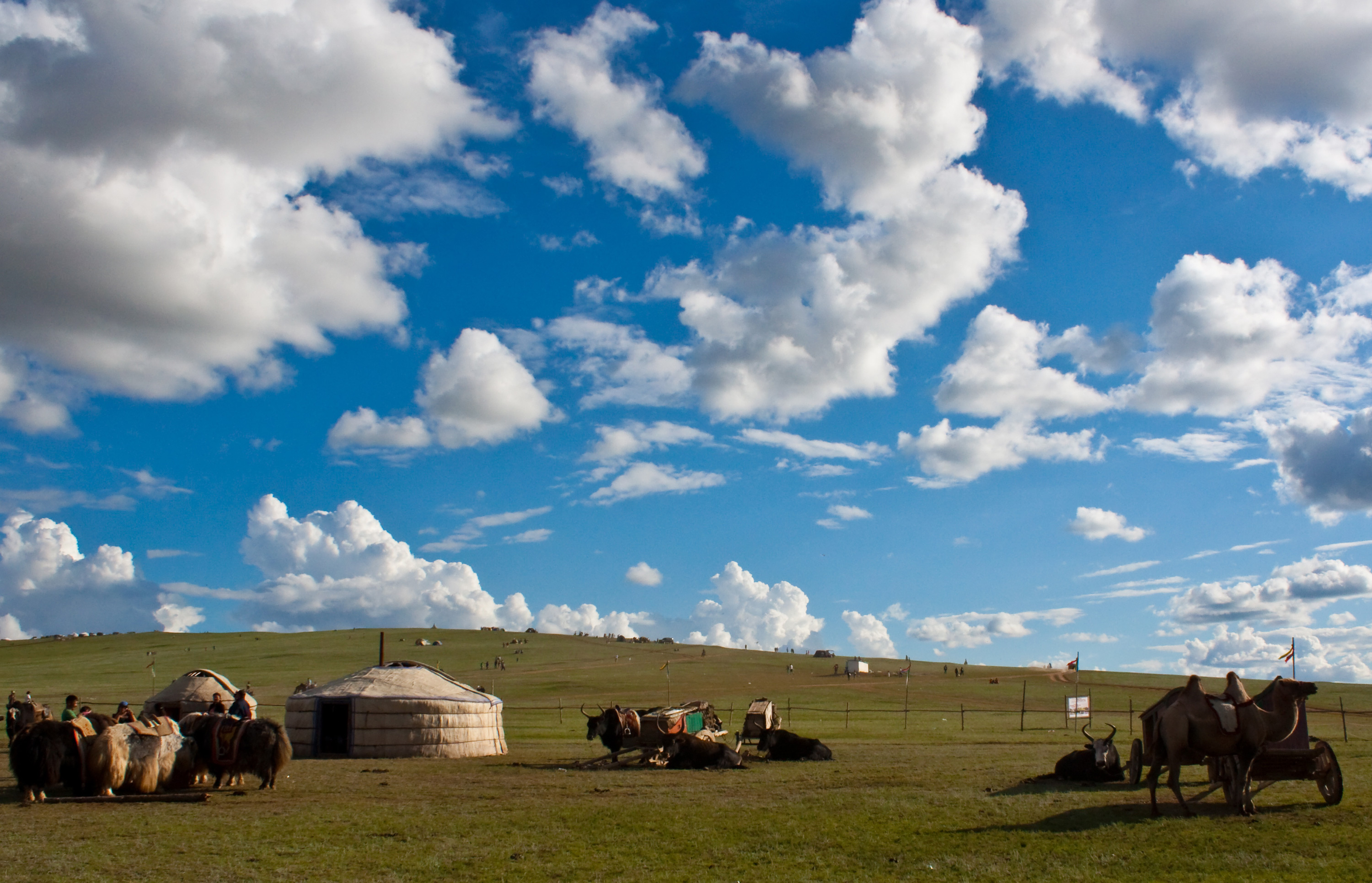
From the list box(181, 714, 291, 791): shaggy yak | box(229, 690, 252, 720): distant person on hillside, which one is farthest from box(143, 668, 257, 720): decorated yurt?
box(181, 714, 291, 791): shaggy yak

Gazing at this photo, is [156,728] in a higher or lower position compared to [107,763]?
higher

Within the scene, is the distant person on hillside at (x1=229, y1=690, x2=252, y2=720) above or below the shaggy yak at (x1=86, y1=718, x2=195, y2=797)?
above

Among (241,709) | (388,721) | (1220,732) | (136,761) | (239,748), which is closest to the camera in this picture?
(1220,732)

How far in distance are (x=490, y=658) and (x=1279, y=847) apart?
3831 inches

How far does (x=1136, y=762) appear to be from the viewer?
15.1m

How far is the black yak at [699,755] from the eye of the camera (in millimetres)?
20016

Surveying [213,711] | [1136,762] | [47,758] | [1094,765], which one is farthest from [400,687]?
[1136,762]

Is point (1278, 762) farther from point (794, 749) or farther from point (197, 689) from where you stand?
point (197, 689)

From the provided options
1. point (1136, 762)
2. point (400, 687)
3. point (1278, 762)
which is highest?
point (1278, 762)

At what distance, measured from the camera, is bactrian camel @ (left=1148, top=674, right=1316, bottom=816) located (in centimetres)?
1196

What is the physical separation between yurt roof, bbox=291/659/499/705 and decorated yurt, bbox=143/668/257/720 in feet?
7.64

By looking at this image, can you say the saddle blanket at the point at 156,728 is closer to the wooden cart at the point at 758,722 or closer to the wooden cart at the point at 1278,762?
the wooden cart at the point at 758,722

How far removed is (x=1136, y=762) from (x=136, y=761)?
17664mm

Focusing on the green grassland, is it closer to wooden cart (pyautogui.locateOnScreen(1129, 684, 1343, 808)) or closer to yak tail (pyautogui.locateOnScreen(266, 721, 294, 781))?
wooden cart (pyautogui.locateOnScreen(1129, 684, 1343, 808))
